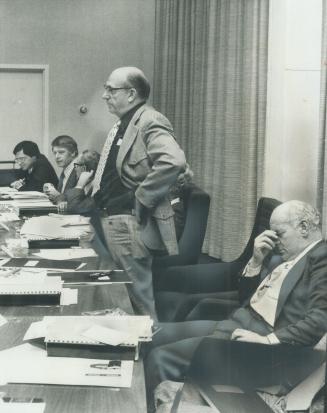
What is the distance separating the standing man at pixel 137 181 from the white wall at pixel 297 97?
0.55 metres

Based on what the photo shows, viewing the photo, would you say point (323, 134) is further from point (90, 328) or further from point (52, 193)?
point (52, 193)

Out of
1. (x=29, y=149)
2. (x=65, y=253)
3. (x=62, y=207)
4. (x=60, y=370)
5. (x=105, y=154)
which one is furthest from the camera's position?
(x=29, y=149)

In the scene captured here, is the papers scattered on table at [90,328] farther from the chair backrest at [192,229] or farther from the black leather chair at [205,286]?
the chair backrest at [192,229]

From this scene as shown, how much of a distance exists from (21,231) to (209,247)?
2.46 meters

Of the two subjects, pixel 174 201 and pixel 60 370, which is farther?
pixel 174 201

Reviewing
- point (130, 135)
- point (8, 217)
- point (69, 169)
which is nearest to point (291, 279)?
point (130, 135)

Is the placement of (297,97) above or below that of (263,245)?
above

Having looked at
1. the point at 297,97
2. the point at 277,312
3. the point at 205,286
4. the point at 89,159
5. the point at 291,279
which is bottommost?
the point at 205,286

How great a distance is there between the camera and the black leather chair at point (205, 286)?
89.4 inches

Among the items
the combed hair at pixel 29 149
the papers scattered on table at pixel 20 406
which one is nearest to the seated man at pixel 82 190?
the combed hair at pixel 29 149

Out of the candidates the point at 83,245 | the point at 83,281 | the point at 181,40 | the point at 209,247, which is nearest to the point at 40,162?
the point at 209,247

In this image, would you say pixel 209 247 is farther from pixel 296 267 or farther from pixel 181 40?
pixel 296 267

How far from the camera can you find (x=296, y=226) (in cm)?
186

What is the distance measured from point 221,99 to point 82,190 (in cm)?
143
